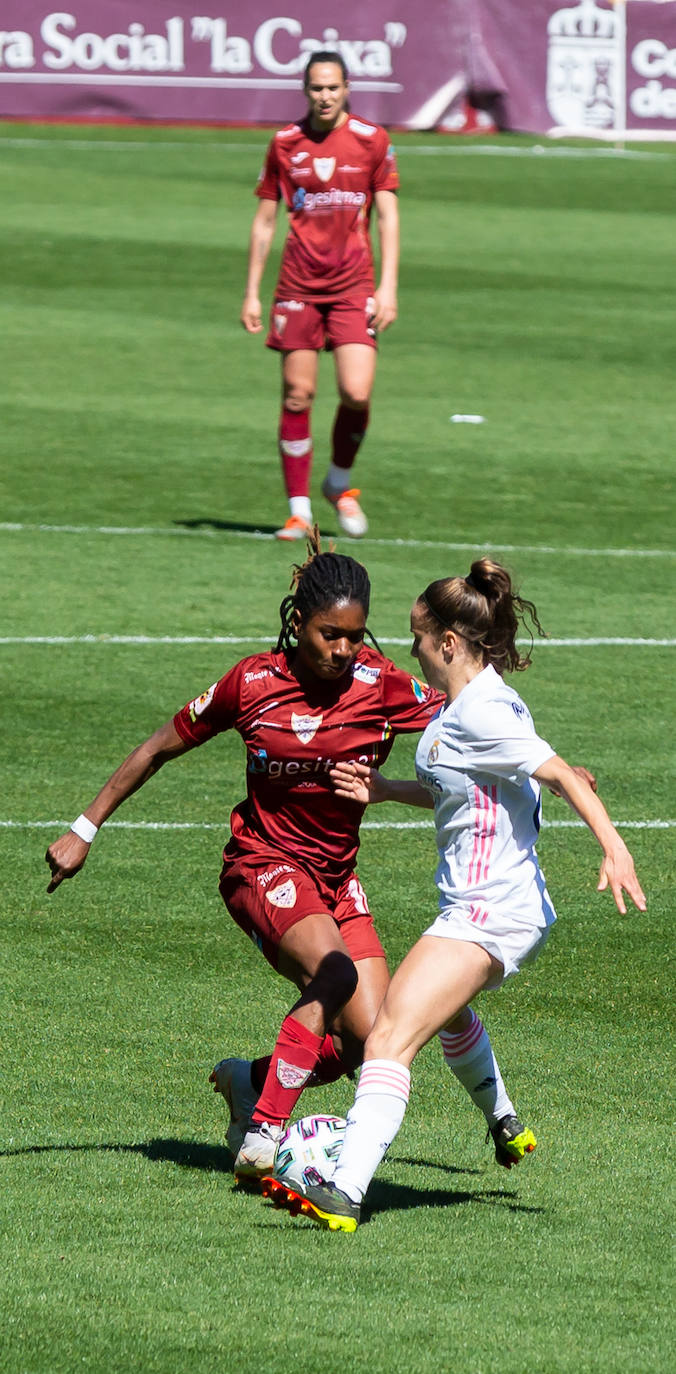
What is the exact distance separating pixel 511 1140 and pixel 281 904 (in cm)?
85

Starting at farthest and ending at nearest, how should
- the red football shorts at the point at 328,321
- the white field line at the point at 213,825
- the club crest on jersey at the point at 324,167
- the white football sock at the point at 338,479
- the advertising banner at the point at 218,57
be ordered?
the advertising banner at the point at 218,57
the white football sock at the point at 338,479
the red football shorts at the point at 328,321
the club crest on jersey at the point at 324,167
the white field line at the point at 213,825

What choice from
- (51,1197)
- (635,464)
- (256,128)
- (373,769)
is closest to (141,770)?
(373,769)

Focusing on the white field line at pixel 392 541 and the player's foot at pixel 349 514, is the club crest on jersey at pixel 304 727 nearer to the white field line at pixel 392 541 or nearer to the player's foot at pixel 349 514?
the white field line at pixel 392 541

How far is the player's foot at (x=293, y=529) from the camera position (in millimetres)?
13789

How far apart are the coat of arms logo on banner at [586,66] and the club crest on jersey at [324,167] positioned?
20419 millimetres

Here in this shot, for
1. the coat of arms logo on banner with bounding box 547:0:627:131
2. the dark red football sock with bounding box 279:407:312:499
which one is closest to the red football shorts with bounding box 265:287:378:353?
the dark red football sock with bounding box 279:407:312:499

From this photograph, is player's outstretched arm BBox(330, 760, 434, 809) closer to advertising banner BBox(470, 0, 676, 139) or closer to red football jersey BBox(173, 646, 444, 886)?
red football jersey BBox(173, 646, 444, 886)

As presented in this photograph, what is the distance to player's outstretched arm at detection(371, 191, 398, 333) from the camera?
13195 millimetres

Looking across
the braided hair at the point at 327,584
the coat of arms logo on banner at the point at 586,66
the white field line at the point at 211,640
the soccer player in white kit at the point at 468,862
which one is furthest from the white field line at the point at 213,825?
the coat of arms logo on banner at the point at 586,66

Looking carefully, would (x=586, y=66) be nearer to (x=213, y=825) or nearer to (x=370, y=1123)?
(x=213, y=825)

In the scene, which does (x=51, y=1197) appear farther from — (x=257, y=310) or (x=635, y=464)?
(x=635, y=464)

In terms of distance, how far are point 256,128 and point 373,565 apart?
71.9 ft

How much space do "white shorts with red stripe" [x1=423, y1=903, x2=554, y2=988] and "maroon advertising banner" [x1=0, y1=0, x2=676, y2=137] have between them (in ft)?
89.3

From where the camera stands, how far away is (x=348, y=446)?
547 inches
